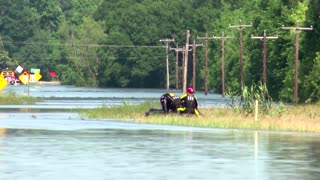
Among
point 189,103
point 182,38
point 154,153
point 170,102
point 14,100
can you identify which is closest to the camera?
point 154,153

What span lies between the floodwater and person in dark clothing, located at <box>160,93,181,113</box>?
5784mm

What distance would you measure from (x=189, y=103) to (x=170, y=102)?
174cm

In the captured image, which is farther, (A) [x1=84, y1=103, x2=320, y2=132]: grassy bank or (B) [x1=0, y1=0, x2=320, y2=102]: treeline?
(B) [x1=0, y1=0, x2=320, y2=102]: treeline

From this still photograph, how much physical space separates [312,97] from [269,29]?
25434 millimetres

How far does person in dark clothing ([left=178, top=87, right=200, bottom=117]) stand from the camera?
46.8 m

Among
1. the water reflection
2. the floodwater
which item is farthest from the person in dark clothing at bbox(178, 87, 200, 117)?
the water reflection

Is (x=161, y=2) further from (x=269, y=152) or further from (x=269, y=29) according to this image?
(x=269, y=152)

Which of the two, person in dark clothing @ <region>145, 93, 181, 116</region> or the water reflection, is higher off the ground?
person in dark clothing @ <region>145, 93, 181, 116</region>

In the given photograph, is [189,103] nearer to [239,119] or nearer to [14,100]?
[239,119]

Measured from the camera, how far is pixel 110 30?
189m

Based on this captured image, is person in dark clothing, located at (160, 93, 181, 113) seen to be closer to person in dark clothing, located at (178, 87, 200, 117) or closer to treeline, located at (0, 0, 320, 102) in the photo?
person in dark clothing, located at (178, 87, 200, 117)

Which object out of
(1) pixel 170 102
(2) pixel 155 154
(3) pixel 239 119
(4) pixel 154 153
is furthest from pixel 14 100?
(2) pixel 155 154

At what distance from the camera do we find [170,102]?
48875 millimetres

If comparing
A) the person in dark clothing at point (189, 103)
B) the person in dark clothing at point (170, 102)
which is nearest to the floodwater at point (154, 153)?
the person in dark clothing at point (189, 103)
